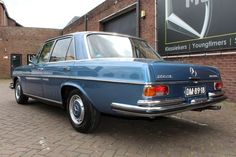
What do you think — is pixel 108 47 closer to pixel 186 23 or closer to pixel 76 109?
pixel 76 109

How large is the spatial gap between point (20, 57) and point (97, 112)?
2333 centimetres

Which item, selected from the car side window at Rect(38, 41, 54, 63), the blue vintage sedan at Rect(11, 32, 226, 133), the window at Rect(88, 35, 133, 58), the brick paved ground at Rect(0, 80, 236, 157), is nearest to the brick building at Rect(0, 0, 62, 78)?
the car side window at Rect(38, 41, 54, 63)

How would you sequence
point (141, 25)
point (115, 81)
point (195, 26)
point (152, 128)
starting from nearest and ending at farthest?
point (115, 81) < point (152, 128) < point (195, 26) < point (141, 25)

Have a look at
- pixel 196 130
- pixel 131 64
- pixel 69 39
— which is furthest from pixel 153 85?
pixel 69 39

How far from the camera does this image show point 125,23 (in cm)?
1412

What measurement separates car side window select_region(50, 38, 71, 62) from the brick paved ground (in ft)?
3.97

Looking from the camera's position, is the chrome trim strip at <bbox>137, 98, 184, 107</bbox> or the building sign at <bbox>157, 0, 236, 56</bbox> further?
the building sign at <bbox>157, 0, 236, 56</bbox>

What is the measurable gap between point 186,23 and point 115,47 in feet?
16.0

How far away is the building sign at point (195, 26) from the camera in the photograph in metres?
8.12

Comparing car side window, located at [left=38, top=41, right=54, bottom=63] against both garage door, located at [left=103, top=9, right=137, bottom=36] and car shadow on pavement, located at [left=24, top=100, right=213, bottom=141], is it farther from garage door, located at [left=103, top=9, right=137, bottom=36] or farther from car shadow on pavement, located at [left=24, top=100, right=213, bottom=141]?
garage door, located at [left=103, top=9, right=137, bottom=36]

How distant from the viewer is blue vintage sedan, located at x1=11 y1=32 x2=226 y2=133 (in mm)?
4023

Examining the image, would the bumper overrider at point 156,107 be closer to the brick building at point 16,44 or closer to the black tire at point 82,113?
the black tire at point 82,113

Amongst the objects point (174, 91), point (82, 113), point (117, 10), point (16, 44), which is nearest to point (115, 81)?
point (174, 91)

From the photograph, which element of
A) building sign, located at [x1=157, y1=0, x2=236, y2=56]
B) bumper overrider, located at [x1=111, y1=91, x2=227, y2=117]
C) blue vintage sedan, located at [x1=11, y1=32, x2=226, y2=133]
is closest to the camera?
bumper overrider, located at [x1=111, y1=91, x2=227, y2=117]
